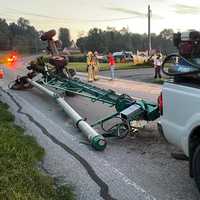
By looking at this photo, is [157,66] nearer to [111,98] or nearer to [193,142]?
[111,98]

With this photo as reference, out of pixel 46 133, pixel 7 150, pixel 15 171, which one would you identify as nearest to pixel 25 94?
pixel 46 133

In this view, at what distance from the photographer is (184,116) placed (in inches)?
203

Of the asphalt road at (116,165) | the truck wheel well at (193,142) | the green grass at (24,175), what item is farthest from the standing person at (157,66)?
the truck wheel well at (193,142)

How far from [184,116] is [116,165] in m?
1.68

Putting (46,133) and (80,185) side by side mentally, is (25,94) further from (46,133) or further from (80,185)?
(80,185)

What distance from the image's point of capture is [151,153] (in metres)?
7.06

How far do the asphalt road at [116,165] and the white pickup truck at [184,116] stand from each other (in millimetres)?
523

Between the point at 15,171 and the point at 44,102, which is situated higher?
the point at 15,171

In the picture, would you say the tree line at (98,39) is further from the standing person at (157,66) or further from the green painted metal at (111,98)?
the green painted metal at (111,98)

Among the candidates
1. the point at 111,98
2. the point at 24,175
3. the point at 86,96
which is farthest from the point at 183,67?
the point at 86,96

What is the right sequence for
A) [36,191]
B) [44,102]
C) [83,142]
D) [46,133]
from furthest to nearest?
[44,102]
[46,133]
[83,142]
[36,191]

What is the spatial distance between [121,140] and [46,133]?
5.19 feet

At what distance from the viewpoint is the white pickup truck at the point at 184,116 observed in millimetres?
4918

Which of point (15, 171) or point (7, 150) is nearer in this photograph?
point (15, 171)
